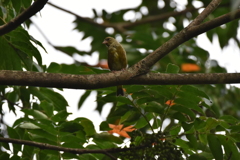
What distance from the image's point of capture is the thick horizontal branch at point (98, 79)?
245cm

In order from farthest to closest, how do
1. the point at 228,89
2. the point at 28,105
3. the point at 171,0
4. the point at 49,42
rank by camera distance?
1. the point at 171,0
2. the point at 49,42
3. the point at 228,89
4. the point at 28,105

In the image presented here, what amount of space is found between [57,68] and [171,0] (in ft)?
17.3

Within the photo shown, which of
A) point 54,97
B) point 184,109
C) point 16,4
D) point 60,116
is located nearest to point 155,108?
point 184,109

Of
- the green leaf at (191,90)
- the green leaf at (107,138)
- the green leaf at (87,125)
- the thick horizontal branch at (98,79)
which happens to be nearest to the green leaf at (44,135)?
the green leaf at (87,125)

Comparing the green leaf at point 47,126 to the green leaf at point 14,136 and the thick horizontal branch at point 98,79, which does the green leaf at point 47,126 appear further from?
the thick horizontal branch at point 98,79

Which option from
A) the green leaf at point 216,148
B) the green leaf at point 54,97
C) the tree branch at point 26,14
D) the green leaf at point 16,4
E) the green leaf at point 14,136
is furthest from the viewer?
the green leaf at point 54,97

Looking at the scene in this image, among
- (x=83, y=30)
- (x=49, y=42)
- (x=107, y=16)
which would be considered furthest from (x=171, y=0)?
(x=49, y=42)

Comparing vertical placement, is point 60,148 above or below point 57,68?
below

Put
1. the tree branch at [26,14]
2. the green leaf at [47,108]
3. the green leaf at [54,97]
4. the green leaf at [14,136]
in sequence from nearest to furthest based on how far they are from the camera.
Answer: the tree branch at [26,14] < the green leaf at [47,108] < the green leaf at [14,136] < the green leaf at [54,97]

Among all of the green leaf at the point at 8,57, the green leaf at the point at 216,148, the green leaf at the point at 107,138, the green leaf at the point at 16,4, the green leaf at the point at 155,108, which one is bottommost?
the green leaf at the point at 216,148

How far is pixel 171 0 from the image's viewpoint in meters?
8.56

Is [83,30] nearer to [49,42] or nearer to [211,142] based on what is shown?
[49,42]

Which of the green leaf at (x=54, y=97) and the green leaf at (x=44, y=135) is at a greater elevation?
the green leaf at (x=54, y=97)

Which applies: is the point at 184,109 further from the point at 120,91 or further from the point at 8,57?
the point at 8,57
